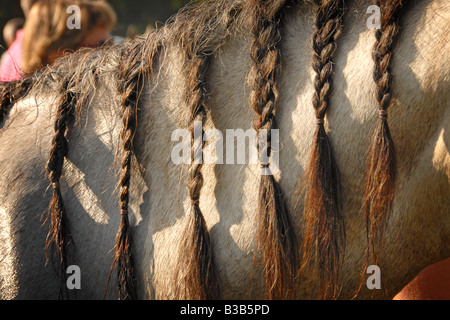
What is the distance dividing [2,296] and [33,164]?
40cm

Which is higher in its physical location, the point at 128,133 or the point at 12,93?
the point at 12,93

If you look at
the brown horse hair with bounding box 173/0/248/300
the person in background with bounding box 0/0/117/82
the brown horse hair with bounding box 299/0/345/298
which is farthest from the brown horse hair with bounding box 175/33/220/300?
the person in background with bounding box 0/0/117/82

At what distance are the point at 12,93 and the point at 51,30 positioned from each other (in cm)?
76

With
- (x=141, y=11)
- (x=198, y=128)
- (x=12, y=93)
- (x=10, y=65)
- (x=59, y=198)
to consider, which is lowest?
(x=59, y=198)

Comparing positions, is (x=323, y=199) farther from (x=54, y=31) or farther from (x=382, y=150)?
(x=54, y=31)

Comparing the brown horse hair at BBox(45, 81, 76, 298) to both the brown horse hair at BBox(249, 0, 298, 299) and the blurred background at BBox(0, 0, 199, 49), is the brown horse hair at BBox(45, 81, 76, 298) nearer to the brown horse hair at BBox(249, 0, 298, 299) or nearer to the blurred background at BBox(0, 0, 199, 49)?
the brown horse hair at BBox(249, 0, 298, 299)

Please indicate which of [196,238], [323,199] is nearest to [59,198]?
[196,238]

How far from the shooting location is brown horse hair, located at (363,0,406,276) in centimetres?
112

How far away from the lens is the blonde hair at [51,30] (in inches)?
88.4

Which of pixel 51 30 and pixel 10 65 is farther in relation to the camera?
pixel 10 65

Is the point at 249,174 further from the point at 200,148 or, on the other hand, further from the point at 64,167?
the point at 64,167

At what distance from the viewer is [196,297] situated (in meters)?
1.22

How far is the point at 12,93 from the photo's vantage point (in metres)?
1.64

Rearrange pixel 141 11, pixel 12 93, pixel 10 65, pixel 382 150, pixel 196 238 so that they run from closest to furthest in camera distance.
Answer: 1. pixel 382 150
2. pixel 196 238
3. pixel 12 93
4. pixel 10 65
5. pixel 141 11
